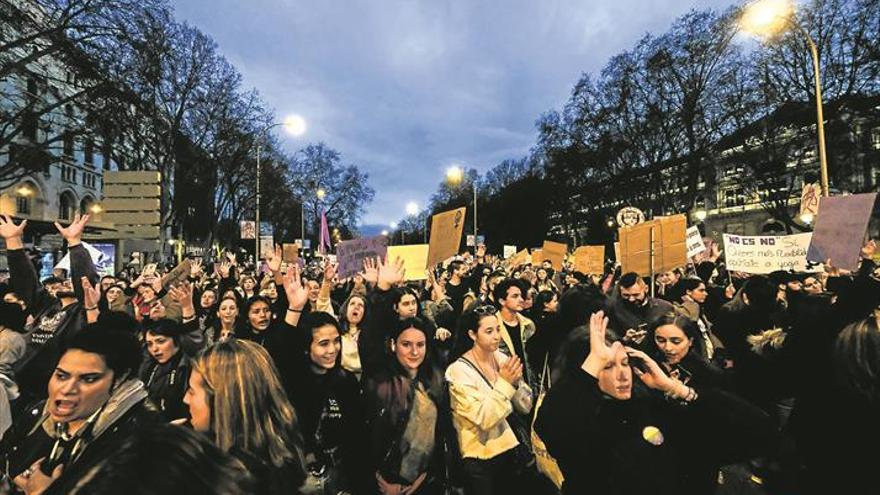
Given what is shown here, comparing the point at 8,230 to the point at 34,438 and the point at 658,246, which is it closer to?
the point at 34,438

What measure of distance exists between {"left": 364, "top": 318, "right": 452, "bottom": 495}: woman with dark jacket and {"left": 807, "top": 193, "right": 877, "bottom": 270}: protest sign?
207 inches

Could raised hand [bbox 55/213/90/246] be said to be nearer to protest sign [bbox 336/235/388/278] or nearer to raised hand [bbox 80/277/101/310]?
raised hand [bbox 80/277/101/310]

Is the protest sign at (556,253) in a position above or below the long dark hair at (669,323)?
above

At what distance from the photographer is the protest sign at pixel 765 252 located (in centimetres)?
909

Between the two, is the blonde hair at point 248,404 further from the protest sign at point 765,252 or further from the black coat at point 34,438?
the protest sign at point 765,252

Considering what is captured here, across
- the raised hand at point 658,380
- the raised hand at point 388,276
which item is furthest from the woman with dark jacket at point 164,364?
the raised hand at point 658,380

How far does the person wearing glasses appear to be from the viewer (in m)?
3.30

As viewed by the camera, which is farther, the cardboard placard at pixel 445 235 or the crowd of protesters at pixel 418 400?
the cardboard placard at pixel 445 235

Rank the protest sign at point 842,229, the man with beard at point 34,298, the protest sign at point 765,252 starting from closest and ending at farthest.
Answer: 1. the man with beard at point 34,298
2. the protest sign at point 842,229
3. the protest sign at point 765,252

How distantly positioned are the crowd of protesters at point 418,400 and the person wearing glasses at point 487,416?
0.04ft

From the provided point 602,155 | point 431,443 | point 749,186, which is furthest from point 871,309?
point 602,155

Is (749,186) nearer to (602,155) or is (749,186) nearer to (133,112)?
(602,155)

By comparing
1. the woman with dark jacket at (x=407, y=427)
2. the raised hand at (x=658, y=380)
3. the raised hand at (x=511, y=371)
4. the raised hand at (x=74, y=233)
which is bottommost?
the woman with dark jacket at (x=407, y=427)

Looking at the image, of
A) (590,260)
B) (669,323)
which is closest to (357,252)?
(669,323)
